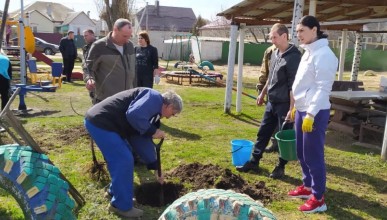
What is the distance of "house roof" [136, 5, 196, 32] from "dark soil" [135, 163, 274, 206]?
4796 centimetres

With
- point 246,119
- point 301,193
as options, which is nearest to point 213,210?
point 301,193

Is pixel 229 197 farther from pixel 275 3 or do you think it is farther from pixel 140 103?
pixel 275 3

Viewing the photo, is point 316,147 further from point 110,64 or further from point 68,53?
point 68,53

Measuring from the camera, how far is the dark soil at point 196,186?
446cm

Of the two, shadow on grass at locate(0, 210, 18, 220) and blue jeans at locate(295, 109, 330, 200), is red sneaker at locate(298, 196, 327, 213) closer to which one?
blue jeans at locate(295, 109, 330, 200)

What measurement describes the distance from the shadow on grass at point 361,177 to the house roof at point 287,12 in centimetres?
311

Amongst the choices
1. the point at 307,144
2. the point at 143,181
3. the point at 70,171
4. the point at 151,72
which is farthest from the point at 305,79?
the point at 151,72

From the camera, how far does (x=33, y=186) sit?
2.99m

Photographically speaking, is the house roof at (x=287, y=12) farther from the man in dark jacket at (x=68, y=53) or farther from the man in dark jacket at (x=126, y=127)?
the man in dark jacket at (x=68, y=53)

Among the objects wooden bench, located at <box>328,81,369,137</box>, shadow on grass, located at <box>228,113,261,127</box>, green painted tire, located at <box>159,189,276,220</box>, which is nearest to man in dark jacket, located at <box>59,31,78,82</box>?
shadow on grass, located at <box>228,113,261,127</box>

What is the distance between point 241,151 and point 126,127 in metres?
2.10

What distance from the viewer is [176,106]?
343 cm

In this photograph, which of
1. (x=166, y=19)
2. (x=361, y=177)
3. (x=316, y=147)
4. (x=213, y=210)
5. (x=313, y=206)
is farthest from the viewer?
(x=166, y=19)

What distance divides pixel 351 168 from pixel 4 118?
4.55 m
